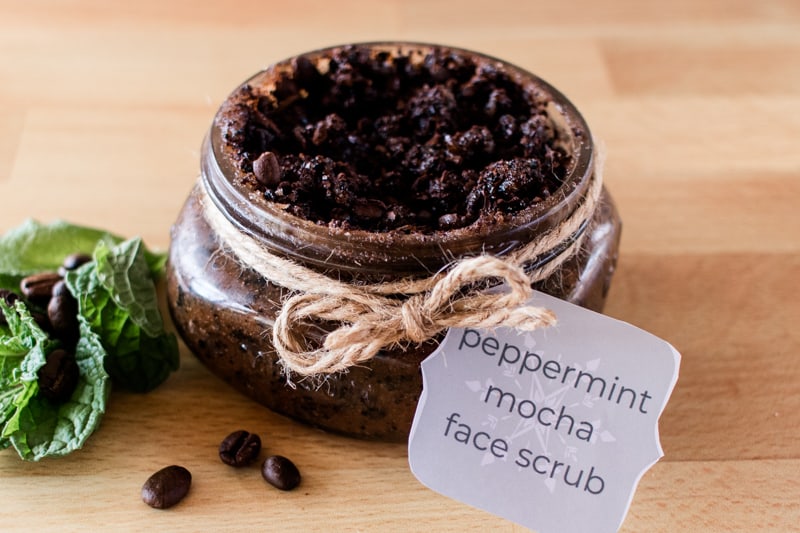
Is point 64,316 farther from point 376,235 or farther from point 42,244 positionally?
point 376,235

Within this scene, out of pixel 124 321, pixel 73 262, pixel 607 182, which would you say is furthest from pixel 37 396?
pixel 607 182

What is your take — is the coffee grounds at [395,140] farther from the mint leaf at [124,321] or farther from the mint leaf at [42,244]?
the mint leaf at [42,244]

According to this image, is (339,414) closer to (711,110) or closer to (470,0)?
(711,110)

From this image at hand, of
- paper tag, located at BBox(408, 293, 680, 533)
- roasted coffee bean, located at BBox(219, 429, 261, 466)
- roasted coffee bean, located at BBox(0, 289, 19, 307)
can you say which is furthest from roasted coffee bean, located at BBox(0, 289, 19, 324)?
paper tag, located at BBox(408, 293, 680, 533)

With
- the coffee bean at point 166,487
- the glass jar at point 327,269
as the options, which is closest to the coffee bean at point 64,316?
the glass jar at point 327,269

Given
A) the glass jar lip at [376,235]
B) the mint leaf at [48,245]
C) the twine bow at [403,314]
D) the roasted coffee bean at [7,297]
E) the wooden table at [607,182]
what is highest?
the glass jar lip at [376,235]

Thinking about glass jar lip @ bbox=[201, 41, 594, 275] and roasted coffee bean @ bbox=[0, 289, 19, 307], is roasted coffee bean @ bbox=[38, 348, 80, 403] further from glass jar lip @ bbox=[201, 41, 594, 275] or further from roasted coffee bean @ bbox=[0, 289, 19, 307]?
glass jar lip @ bbox=[201, 41, 594, 275]

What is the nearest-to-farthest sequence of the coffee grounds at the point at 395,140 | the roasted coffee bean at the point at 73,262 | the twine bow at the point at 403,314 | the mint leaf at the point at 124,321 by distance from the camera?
the twine bow at the point at 403,314 < the coffee grounds at the point at 395,140 < the mint leaf at the point at 124,321 < the roasted coffee bean at the point at 73,262
